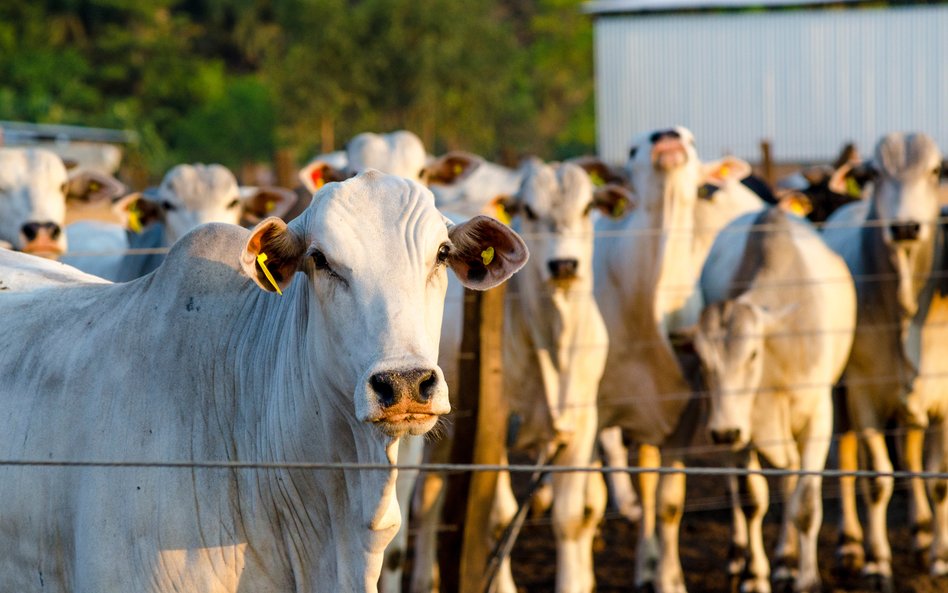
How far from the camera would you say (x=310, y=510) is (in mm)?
3867

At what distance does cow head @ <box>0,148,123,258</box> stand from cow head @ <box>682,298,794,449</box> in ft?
10.8

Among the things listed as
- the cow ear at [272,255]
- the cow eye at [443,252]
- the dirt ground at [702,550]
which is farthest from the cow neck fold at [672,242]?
the cow ear at [272,255]

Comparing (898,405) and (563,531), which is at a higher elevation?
(898,405)

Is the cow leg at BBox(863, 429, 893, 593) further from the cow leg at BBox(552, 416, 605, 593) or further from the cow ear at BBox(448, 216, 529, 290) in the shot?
the cow ear at BBox(448, 216, 529, 290)

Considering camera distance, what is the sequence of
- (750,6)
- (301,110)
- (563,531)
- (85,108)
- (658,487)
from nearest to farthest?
(563,531) → (658,487) → (750,6) → (301,110) → (85,108)

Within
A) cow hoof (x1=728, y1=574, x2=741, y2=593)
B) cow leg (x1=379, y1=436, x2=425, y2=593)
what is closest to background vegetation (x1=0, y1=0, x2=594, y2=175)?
cow hoof (x1=728, y1=574, x2=741, y2=593)

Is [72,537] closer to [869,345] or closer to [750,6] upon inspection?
[869,345]

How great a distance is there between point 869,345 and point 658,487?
145cm

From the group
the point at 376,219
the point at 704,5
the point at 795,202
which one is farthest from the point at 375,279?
the point at 704,5

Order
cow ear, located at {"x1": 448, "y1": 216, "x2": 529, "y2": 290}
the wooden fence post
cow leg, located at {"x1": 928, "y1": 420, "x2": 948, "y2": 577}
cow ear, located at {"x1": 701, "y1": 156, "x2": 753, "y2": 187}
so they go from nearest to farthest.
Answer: cow ear, located at {"x1": 448, "y1": 216, "x2": 529, "y2": 290}
the wooden fence post
cow leg, located at {"x1": 928, "y1": 420, "x2": 948, "y2": 577}
cow ear, located at {"x1": 701, "y1": 156, "x2": 753, "y2": 187}

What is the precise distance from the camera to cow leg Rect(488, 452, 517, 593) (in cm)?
696

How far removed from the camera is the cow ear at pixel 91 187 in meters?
9.06

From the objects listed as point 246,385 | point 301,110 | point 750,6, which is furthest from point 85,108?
point 246,385

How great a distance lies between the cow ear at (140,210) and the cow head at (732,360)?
300cm
